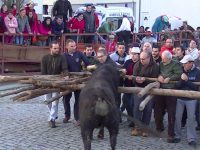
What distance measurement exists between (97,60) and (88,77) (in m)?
0.99

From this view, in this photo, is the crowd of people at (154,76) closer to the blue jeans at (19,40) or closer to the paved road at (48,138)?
the paved road at (48,138)

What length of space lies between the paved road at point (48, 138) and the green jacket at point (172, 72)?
1.11 meters

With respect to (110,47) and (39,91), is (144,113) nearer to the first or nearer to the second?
(39,91)

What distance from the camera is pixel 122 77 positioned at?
895cm

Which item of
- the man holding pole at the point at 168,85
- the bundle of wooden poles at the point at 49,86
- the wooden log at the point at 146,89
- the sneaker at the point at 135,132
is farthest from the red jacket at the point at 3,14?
the wooden log at the point at 146,89

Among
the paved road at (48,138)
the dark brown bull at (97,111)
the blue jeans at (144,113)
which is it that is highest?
the dark brown bull at (97,111)

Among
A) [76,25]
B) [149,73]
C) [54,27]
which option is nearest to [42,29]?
[54,27]

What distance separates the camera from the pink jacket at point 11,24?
15.8 meters

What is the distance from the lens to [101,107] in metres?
7.04

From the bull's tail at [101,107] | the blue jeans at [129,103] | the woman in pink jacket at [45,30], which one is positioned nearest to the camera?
the bull's tail at [101,107]

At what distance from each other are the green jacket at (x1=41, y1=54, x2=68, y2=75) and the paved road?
3.86ft

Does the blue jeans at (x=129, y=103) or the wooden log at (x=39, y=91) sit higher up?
the wooden log at (x=39, y=91)

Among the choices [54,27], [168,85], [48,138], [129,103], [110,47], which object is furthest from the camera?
[110,47]

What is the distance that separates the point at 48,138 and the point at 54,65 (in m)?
1.56
